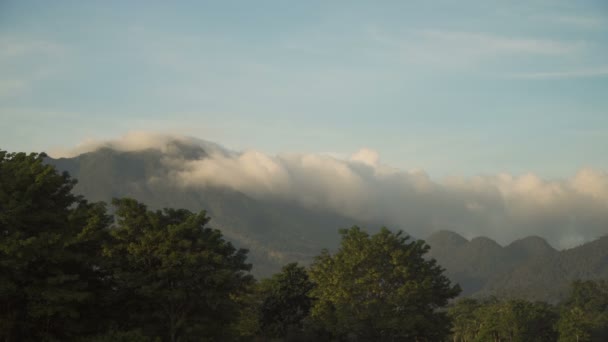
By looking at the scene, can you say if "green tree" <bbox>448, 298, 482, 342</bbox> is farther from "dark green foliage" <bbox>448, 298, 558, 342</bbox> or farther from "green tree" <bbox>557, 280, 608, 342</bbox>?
"green tree" <bbox>557, 280, 608, 342</bbox>

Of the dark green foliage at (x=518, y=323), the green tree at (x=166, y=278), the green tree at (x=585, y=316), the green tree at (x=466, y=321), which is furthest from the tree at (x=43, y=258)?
the green tree at (x=466, y=321)

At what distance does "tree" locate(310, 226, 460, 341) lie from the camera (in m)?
59.3

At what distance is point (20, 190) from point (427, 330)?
40148mm

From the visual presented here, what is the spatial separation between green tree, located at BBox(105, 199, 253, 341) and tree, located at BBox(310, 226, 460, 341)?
19.8 m

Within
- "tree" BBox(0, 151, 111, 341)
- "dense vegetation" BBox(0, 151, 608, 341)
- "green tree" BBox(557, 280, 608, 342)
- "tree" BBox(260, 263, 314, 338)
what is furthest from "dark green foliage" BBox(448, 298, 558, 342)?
"tree" BBox(0, 151, 111, 341)

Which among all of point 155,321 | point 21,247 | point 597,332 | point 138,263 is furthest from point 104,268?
point 597,332

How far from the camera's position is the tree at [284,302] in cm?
6525

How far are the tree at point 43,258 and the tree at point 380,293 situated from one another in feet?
92.8

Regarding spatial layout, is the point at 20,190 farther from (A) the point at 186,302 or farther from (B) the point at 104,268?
(A) the point at 186,302

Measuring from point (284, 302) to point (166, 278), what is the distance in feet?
93.0

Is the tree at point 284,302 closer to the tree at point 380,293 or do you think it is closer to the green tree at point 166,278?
the tree at point 380,293

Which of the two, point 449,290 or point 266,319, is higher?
point 449,290

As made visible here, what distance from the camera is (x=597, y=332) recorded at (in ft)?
372

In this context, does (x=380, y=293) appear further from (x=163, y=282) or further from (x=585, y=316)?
(x=585, y=316)
